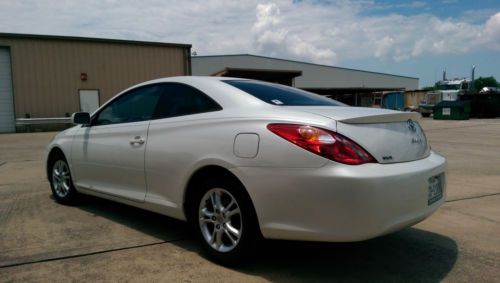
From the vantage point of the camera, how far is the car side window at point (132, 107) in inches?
159

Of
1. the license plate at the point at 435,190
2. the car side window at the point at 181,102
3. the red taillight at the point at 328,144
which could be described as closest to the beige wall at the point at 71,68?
the car side window at the point at 181,102

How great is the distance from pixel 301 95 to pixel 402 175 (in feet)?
4.51

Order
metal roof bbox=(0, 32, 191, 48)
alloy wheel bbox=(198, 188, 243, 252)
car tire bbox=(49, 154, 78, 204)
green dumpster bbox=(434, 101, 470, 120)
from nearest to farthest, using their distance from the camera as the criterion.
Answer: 1. alloy wheel bbox=(198, 188, 243, 252)
2. car tire bbox=(49, 154, 78, 204)
3. metal roof bbox=(0, 32, 191, 48)
4. green dumpster bbox=(434, 101, 470, 120)

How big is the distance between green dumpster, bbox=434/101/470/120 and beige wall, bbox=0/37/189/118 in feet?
56.2

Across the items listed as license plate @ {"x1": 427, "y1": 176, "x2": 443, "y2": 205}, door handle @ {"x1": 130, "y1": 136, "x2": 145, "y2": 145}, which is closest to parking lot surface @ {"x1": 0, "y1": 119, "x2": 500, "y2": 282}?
license plate @ {"x1": 427, "y1": 176, "x2": 443, "y2": 205}

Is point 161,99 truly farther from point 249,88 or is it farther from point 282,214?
point 282,214

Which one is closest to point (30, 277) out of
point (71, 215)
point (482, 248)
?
point (71, 215)

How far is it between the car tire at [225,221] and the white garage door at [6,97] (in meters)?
23.0

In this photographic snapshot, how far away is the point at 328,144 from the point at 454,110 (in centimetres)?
2767

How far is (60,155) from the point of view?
5191mm

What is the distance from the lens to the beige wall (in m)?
22.6

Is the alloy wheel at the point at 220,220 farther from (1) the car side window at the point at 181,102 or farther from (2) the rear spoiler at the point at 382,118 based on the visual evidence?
(2) the rear spoiler at the point at 382,118

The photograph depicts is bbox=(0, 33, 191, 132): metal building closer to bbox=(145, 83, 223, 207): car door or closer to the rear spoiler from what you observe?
bbox=(145, 83, 223, 207): car door

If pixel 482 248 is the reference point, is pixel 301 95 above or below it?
above
